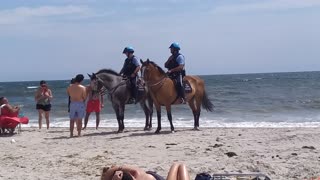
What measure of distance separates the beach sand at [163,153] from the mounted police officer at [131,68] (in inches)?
49.3

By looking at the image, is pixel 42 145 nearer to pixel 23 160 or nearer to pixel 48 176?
pixel 23 160

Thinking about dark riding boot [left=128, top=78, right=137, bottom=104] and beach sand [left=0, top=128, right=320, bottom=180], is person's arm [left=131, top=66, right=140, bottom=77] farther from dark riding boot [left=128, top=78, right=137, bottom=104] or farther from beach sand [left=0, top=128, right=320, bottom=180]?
beach sand [left=0, top=128, right=320, bottom=180]

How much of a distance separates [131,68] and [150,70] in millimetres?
692

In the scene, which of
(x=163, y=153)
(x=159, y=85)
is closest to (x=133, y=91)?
(x=159, y=85)

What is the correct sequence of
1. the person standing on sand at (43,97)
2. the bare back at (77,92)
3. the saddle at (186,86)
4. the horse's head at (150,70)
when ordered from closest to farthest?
the bare back at (77,92)
the horse's head at (150,70)
the saddle at (186,86)
the person standing on sand at (43,97)

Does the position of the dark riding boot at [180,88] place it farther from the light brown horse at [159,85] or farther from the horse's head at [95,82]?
the horse's head at [95,82]

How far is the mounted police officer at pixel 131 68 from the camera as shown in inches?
523

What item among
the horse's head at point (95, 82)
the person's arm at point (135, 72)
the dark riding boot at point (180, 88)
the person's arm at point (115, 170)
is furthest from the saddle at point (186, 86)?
the person's arm at point (115, 170)

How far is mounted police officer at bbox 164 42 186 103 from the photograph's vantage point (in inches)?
510

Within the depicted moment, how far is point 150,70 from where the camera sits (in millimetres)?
12906

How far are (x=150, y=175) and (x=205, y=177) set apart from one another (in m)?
0.63

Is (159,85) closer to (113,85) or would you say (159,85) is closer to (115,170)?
(113,85)

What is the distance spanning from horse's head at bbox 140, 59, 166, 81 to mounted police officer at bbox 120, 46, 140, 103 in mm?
302

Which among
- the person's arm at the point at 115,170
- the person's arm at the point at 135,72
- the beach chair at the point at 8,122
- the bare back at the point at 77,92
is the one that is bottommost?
the beach chair at the point at 8,122
